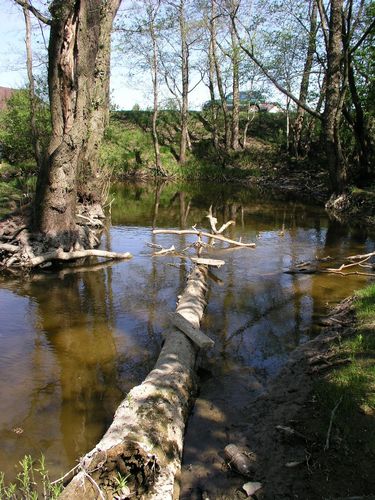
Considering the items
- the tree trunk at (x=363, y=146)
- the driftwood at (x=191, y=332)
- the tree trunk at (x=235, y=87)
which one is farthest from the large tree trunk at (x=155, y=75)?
the driftwood at (x=191, y=332)

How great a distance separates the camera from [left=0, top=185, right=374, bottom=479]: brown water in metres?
5.06

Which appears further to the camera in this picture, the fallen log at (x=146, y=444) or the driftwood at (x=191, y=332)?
the driftwood at (x=191, y=332)

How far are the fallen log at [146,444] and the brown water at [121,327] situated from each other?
1.76ft

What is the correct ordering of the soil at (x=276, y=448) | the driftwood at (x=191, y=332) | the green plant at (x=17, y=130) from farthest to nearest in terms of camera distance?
1. the green plant at (x=17, y=130)
2. the driftwood at (x=191, y=332)
3. the soil at (x=276, y=448)

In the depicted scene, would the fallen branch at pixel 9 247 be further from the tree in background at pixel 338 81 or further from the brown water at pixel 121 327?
the tree in background at pixel 338 81

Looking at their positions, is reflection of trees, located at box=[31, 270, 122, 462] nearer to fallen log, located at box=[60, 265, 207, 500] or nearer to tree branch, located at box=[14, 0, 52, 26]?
fallen log, located at box=[60, 265, 207, 500]

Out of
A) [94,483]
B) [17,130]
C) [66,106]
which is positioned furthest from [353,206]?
[17,130]

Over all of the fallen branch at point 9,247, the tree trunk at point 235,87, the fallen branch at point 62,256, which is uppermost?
the tree trunk at point 235,87

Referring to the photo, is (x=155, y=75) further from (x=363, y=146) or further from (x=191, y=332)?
(x=191, y=332)

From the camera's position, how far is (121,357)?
6.52 meters

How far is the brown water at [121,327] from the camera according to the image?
199 inches

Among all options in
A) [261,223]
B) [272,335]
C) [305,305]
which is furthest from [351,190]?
[272,335]

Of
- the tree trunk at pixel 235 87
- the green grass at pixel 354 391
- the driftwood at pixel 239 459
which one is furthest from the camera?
the tree trunk at pixel 235 87

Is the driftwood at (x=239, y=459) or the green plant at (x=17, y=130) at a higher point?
the green plant at (x=17, y=130)
